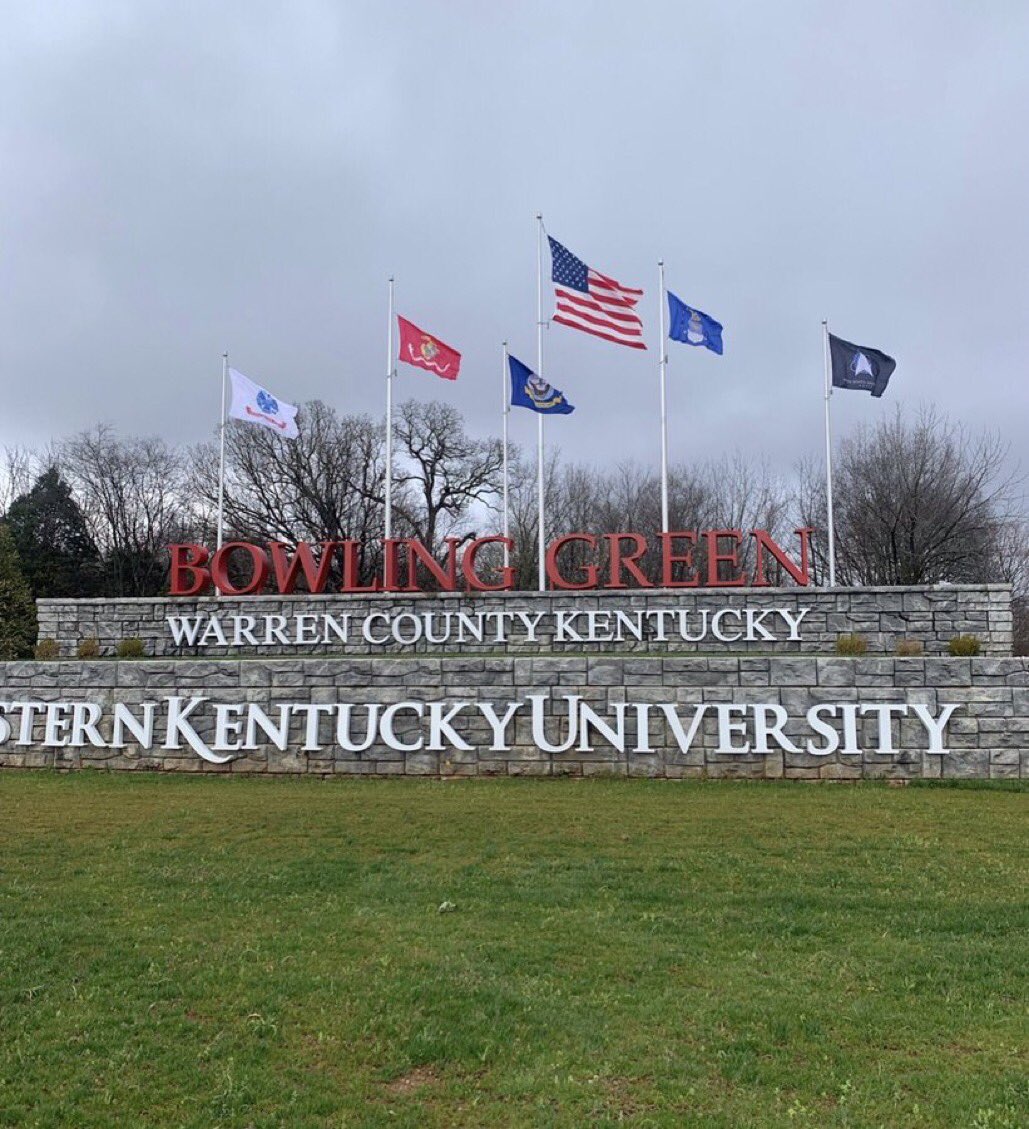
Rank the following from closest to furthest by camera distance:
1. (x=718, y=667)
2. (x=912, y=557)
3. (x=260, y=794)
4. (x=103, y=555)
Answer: (x=260, y=794)
(x=718, y=667)
(x=912, y=557)
(x=103, y=555)

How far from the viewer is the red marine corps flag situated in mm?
19969

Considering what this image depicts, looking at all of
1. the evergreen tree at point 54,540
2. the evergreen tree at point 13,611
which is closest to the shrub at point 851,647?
the evergreen tree at point 13,611

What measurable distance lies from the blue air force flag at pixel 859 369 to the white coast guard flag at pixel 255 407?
12.3 m

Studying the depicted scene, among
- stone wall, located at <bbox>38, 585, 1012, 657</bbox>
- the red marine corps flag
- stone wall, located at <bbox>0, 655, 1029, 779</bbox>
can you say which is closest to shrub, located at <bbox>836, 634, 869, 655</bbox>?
stone wall, located at <bbox>38, 585, 1012, 657</bbox>

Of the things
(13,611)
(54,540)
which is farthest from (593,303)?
(54,540)

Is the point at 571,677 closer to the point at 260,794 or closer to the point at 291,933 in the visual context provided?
the point at 260,794

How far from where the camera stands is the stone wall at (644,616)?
17547mm

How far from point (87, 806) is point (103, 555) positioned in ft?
115

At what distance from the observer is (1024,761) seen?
10016mm

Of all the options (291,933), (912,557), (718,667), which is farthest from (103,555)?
(291,933)

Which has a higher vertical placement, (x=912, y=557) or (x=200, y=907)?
(x=912, y=557)

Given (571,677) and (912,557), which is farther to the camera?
(912,557)

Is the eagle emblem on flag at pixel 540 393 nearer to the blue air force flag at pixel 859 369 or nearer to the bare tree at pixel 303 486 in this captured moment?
the blue air force flag at pixel 859 369

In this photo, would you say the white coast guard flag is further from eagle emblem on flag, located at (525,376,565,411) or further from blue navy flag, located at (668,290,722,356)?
blue navy flag, located at (668,290,722,356)
